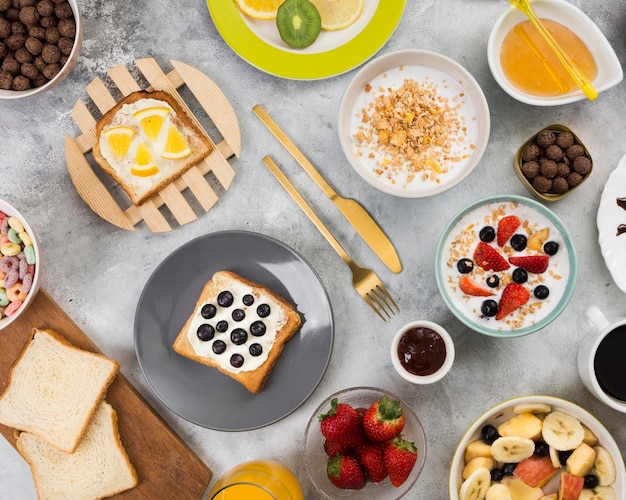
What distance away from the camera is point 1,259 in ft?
5.73

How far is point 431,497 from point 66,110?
166cm

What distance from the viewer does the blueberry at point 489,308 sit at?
1.71 metres

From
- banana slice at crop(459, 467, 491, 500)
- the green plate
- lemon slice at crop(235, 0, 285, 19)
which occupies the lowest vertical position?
banana slice at crop(459, 467, 491, 500)

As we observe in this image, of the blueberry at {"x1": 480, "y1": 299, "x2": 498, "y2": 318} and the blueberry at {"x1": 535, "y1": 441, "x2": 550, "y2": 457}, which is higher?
the blueberry at {"x1": 480, "y1": 299, "x2": 498, "y2": 318}

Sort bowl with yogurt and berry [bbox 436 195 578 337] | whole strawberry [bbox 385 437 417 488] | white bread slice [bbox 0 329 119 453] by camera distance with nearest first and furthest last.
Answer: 1. whole strawberry [bbox 385 437 417 488]
2. bowl with yogurt and berry [bbox 436 195 578 337]
3. white bread slice [bbox 0 329 119 453]

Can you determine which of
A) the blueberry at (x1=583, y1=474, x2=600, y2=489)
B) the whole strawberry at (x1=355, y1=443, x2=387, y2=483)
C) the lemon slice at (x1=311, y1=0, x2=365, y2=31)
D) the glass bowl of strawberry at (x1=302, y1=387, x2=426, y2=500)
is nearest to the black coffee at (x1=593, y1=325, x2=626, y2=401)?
the blueberry at (x1=583, y1=474, x2=600, y2=489)

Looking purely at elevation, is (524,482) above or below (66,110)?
below

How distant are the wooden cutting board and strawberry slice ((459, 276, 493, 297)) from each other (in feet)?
3.14

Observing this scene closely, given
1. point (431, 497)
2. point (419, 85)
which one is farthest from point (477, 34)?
Answer: point (431, 497)

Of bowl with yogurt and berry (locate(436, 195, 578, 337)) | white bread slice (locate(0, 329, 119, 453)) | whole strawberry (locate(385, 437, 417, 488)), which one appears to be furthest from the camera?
white bread slice (locate(0, 329, 119, 453))

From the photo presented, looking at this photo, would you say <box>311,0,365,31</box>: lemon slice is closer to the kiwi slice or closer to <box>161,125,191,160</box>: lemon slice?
the kiwi slice

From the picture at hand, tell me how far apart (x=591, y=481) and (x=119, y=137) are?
1664mm

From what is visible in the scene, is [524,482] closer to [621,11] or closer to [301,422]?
[301,422]

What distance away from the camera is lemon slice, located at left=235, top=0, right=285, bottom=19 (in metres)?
1.79
